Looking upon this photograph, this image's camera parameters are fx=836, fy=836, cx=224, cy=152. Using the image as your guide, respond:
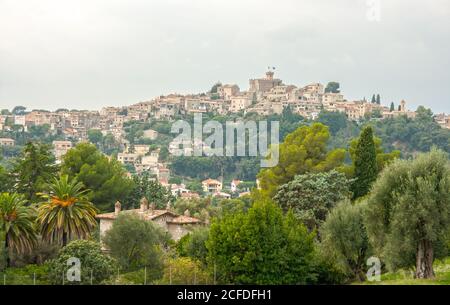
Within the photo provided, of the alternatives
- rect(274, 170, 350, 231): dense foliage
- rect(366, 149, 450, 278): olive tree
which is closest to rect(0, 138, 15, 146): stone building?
rect(274, 170, 350, 231): dense foliage

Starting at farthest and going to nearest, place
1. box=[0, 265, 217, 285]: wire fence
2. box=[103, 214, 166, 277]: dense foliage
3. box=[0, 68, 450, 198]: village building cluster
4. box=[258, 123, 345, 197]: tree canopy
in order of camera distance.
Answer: box=[0, 68, 450, 198]: village building cluster → box=[258, 123, 345, 197]: tree canopy → box=[103, 214, 166, 277]: dense foliage → box=[0, 265, 217, 285]: wire fence

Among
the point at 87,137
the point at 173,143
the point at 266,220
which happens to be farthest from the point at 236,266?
the point at 87,137

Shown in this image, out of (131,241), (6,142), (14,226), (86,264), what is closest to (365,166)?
(131,241)

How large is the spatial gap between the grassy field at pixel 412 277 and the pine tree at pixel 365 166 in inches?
324

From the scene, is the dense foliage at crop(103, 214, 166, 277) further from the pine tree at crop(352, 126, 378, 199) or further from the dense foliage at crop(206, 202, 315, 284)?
the pine tree at crop(352, 126, 378, 199)

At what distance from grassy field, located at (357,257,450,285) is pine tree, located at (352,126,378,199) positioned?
8232 millimetres

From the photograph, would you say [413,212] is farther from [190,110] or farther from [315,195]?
[190,110]

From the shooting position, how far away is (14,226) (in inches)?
1067

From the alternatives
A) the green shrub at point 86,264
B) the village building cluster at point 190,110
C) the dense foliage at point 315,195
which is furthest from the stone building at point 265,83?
the green shrub at point 86,264

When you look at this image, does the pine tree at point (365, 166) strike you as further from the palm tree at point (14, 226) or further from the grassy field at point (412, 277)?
the palm tree at point (14, 226)

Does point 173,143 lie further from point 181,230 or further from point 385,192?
point 385,192

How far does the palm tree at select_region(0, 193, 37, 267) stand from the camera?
27.1 metres

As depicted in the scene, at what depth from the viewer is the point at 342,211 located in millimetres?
25312

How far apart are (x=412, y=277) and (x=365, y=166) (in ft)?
39.1
